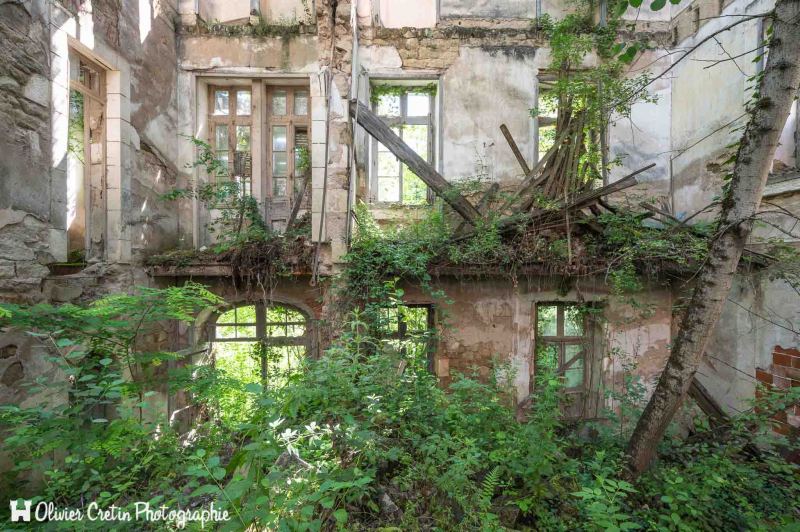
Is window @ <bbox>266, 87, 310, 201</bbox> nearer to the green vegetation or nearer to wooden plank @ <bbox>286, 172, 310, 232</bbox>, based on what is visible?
wooden plank @ <bbox>286, 172, 310, 232</bbox>

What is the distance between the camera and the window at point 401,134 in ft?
22.2

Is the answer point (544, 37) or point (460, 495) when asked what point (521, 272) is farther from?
point (544, 37)

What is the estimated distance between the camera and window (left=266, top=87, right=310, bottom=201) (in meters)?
6.84

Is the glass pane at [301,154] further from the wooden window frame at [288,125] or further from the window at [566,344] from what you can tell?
the window at [566,344]

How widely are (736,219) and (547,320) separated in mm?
3523

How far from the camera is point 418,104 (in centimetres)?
686

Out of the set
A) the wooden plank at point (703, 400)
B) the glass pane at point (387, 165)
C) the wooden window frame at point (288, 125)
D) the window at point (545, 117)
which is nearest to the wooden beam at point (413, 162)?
the glass pane at point (387, 165)

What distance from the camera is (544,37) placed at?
21.2 ft

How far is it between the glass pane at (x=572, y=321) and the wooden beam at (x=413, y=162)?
7.48 ft

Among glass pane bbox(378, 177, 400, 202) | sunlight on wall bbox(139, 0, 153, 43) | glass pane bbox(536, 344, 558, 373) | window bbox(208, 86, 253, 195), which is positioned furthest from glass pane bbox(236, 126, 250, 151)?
glass pane bbox(536, 344, 558, 373)

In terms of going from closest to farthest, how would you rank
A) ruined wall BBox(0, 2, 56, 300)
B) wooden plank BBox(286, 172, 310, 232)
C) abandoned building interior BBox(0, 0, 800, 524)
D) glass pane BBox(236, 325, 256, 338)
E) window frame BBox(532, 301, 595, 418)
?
ruined wall BBox(0, 2, 56, 300) < abandoned building interior BBox(0, 0, 800, 524) < window frame BBox(532, 301, 595, 418) < wooden plank BBox(286, 172, 310, 232) < glass pane BBox(236, 325, 256, 338)

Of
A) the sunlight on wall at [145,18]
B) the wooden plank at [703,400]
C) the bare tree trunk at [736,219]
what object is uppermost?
the sunlight on wall at [145,18]

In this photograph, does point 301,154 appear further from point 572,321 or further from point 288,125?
point 572,321

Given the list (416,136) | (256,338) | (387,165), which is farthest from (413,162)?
(256,338)
